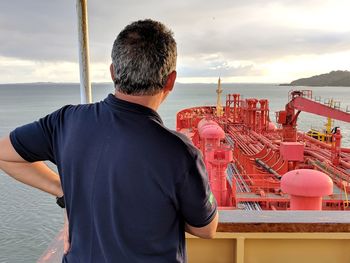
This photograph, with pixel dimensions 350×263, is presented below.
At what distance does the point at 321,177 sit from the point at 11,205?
16.8 metres

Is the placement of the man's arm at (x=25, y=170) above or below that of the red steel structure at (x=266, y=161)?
above

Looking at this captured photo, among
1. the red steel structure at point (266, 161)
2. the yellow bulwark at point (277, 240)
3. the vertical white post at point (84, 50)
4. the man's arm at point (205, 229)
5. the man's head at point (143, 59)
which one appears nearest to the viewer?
the man's head at point (143, 59)

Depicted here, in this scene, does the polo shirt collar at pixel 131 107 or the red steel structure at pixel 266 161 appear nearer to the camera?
the polo shirt collar at pixel 131 107

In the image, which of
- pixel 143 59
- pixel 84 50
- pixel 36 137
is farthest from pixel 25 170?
pixel 84 50

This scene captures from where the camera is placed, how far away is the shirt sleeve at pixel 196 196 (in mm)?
1333

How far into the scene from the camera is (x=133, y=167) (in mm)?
1281

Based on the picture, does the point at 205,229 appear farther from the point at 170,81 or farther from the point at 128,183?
the point at 170,81

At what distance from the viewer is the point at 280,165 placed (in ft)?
49.5

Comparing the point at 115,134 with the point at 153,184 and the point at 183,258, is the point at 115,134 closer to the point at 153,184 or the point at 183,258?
the point at 153,184

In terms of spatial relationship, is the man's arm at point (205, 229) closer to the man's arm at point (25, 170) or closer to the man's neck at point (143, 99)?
the man's neck at point (143, 99)

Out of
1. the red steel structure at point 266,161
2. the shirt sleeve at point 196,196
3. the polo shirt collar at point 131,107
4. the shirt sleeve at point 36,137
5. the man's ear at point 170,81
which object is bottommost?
the red steel structure at point 266,161

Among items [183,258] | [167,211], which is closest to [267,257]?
[183,258]

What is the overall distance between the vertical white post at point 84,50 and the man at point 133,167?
3.94 ft

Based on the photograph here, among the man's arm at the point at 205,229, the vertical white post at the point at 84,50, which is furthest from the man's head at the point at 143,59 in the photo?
the vertical white post at the point at 84,50
